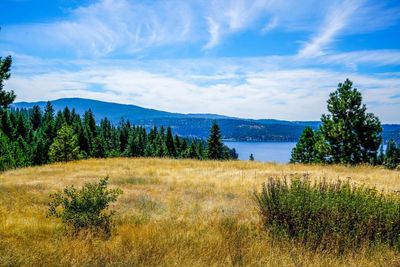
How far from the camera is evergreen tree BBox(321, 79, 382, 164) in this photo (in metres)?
27.5

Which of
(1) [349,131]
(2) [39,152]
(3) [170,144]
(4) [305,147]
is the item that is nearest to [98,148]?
(2) [39,152]

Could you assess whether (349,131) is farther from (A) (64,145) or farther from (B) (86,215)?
(A) (64,145)

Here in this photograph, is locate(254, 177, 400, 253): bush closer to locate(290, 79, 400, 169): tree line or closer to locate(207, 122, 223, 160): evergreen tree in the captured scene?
locate(290, 79, 400, 169): tree line

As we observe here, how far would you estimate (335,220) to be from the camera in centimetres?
656

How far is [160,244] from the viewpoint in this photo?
592 centimetres

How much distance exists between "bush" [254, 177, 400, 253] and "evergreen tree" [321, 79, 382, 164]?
72.4 ft

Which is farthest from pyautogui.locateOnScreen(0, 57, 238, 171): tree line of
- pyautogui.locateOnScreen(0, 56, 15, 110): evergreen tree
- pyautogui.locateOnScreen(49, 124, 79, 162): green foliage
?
pyautogui.locateOnScreen(0, 56, 15, 110): evergreen tree

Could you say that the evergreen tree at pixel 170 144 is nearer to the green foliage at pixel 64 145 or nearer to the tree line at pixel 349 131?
the green foliage at pixel 64 145

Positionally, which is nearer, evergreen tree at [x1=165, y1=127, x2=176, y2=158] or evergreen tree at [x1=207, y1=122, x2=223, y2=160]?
evergreen tree at [x1=207, y1=122, x2=223, y2=160]

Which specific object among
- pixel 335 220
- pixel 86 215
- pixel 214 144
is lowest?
pixel 86 215

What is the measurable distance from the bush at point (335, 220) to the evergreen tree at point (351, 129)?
869 inches

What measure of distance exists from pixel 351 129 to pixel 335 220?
77.6ft

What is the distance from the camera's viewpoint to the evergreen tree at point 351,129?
27469 mm

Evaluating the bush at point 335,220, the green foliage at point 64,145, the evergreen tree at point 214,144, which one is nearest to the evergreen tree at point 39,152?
the green foliage at point 64,145
